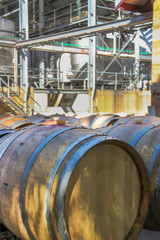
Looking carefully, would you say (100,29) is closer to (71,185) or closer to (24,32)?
(24,32)

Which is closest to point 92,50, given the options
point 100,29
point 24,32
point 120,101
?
point 120,101

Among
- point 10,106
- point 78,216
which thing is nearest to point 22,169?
point 78,216

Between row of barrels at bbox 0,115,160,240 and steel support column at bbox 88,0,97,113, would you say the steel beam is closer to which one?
steel support column at bbox 88,0,97,113

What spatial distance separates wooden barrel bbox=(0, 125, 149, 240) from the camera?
257cm

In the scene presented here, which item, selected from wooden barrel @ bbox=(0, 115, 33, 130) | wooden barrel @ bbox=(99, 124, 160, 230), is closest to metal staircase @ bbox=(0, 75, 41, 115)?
wooden barrel @ bbox=(0, 115, 33, 130)

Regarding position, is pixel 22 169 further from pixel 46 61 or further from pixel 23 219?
pixel 46 61

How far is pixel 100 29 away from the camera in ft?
41.5

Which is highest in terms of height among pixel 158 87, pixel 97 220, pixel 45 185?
pixel 158 87

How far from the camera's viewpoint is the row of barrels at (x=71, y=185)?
2568mm

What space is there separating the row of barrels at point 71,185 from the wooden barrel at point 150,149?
40 centimetres

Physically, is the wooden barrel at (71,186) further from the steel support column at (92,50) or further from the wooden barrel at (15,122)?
the steel support column at (92,50)

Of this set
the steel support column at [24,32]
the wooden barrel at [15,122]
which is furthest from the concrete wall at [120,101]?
the wooden barrel at [15,122]

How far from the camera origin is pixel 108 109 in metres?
17.7

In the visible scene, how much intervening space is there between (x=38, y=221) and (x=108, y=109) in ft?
50.0
